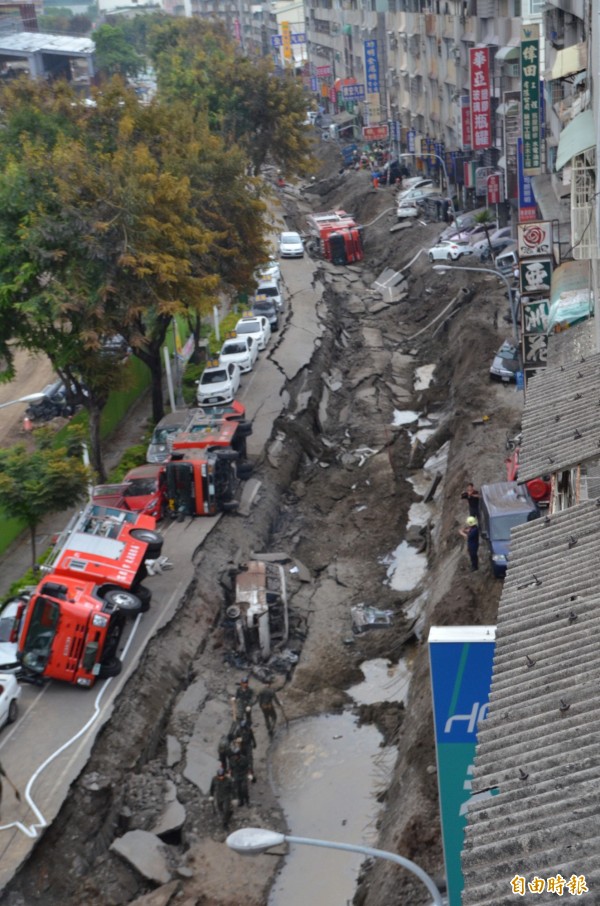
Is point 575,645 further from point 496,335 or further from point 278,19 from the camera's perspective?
point 278,19

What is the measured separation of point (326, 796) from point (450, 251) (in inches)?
1519

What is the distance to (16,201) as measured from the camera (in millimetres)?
30703

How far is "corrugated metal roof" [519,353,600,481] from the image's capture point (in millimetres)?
15141

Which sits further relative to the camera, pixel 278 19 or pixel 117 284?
pixel 278 19

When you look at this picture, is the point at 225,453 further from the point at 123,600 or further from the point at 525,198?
the point at 525,198

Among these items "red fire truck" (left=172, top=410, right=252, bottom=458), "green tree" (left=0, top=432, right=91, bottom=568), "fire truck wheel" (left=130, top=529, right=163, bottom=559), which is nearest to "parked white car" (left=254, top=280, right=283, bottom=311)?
"red fire truck" (left=172, top=410, right=252, bottom=458)

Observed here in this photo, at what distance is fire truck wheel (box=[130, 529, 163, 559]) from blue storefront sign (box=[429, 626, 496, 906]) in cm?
1424

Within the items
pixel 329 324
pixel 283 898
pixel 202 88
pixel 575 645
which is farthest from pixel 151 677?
pixel 202 88

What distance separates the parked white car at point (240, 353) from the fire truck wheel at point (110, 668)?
21445 mm

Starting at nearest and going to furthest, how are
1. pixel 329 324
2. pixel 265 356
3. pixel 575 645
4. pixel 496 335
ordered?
pixel 575 645, pixel 496 335, pixel 265 356, pixel 329 324

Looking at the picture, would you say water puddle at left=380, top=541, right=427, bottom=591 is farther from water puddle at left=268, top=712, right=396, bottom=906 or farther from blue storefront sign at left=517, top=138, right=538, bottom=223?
blue storefront sign at left=517, top=138, right=538, bottom=223

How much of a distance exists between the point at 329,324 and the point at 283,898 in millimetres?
36168

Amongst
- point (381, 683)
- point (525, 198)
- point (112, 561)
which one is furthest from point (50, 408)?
point (381, 683)

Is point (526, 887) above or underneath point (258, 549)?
above
